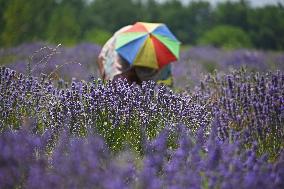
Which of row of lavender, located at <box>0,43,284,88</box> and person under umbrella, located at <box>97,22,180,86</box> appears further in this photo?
row of lavender, located at <box>0,43,284,88</box>

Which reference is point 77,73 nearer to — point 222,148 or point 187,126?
point 187,126

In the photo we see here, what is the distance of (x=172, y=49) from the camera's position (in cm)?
584

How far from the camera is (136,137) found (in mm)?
3441

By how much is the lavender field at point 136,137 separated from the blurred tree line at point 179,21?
11.7m

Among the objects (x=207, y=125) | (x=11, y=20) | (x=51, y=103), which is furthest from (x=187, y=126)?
(x=11, y=20)

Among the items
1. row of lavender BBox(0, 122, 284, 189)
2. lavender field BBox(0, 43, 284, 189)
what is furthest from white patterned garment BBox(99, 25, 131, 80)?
row of lavender BBox(0, 122, 284, 189)

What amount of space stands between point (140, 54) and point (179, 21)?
1269 inches

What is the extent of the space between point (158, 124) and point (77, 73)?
151 inches

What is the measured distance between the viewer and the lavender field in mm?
2246

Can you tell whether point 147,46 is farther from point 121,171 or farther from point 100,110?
point 121,171

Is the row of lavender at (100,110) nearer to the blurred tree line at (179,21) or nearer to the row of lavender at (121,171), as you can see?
the row of lavender at (121,171)

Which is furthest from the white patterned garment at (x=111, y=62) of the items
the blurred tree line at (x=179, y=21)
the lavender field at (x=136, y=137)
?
the blurred tree line at (x=179, y=21)

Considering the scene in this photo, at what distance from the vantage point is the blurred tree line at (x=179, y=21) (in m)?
17.6

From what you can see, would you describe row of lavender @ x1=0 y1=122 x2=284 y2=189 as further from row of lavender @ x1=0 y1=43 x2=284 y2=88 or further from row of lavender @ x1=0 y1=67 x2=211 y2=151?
row of lavender @ x1=0 y1=43 x2=284 y2=88
